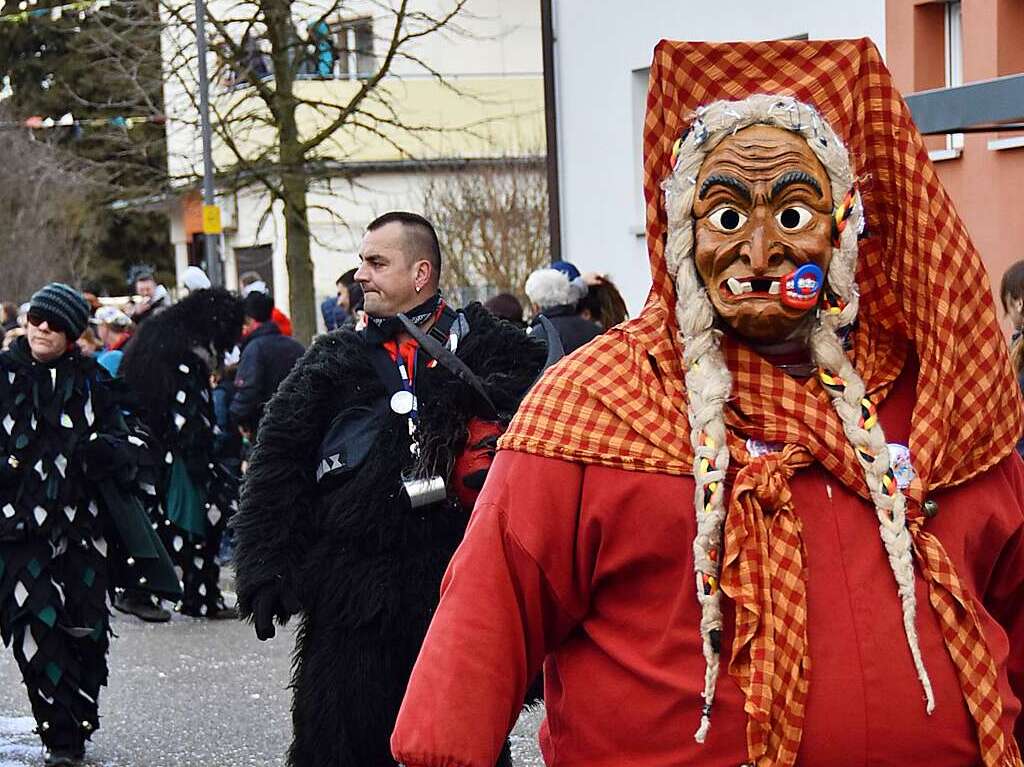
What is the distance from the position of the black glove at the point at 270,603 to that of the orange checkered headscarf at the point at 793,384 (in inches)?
112

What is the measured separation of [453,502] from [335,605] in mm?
456

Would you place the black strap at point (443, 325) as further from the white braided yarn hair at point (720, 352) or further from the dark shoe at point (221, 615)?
the dark shoe at point (221, 615)

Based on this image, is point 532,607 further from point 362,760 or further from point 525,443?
point 362,760

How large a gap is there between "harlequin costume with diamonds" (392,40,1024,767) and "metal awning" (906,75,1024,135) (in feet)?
17.0

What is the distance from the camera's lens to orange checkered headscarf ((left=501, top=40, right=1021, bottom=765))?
2.82 meters

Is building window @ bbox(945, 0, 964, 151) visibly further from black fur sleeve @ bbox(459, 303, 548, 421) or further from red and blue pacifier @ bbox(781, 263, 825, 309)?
red and blue pacifier @ bbox(781, 263, 825, 309)

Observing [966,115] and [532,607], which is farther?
[966,115]

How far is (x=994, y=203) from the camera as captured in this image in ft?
44.7

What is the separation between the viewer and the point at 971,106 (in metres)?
8.61

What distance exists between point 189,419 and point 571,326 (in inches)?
112

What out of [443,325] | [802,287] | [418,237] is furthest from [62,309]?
[802,287]

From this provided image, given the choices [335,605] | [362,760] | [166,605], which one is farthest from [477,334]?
[166,605]

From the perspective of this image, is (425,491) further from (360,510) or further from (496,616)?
(496,616)

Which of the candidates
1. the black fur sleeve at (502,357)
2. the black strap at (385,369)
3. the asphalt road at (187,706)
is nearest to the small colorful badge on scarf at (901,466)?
the black fur sleeve at (502,357)
